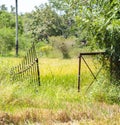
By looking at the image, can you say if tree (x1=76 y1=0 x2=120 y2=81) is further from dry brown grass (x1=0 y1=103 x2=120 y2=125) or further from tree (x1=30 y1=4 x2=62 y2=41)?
tree (x1=30 y1=4 x2=62 y2=41)

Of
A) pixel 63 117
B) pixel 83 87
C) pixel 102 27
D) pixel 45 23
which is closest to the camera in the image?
pixel 63 117

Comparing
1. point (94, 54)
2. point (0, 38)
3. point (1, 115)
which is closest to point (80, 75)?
point (94, 54)

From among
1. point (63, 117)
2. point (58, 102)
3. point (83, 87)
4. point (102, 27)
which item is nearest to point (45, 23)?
point (83, 87)

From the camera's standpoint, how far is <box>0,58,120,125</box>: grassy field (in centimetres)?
399

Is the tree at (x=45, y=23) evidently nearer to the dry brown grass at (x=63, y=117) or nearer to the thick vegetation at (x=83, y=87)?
the thick vegetation at (x=83, y=87)

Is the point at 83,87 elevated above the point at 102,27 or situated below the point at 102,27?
below

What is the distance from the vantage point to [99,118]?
362 cm

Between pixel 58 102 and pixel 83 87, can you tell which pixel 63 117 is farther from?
pixel 83 87

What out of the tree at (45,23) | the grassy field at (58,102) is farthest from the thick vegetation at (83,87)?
the tree at (45,23)

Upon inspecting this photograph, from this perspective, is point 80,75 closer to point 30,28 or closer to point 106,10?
point 106,10

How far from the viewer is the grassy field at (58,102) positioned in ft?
13.1

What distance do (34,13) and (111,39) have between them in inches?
1664

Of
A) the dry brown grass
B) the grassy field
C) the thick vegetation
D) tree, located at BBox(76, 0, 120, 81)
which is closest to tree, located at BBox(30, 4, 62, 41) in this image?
the thick vegetation

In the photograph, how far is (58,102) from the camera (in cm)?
650
